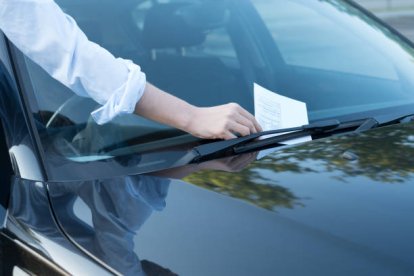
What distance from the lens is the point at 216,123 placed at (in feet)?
5.64

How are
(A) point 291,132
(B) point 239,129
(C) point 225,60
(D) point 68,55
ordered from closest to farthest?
1. (D) point 68,55
2. (B) point 239,129
3. (A) point 291,132
4. (C) point 225,60

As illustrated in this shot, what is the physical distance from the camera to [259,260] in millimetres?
1255

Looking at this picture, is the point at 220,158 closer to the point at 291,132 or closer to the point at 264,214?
the point at 291,132

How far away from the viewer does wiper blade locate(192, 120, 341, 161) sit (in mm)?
1729

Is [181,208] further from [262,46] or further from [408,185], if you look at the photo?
[262,46]

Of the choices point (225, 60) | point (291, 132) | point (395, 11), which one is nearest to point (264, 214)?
point (291, 132)

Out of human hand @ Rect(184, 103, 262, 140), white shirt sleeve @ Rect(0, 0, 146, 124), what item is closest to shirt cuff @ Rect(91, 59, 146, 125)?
white shirt sleeve @ Rect(0, 0, 146, 124)

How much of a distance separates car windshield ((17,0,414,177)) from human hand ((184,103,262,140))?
0.12 metres

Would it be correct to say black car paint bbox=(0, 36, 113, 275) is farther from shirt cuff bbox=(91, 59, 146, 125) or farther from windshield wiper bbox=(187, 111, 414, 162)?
windshield wiper bbox=(187, 111, 414, 162)

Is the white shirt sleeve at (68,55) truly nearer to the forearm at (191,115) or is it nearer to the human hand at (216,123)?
the forearm at (191,115)

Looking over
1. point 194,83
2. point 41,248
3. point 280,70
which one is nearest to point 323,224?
point 41,248

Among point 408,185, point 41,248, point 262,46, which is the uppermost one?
point 262,46

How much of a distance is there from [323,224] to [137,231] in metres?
0.36

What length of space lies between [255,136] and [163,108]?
9.8 inches
